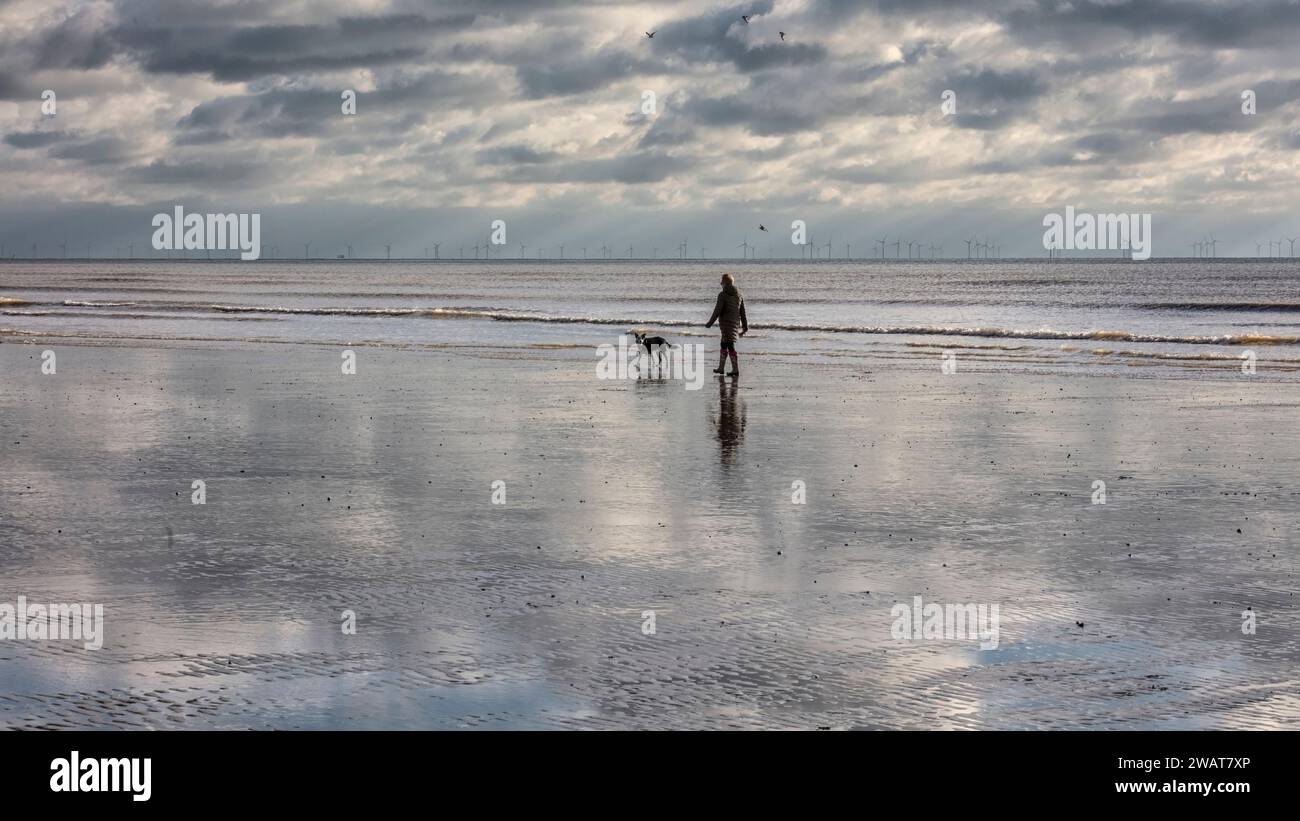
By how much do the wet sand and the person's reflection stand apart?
0.14 m

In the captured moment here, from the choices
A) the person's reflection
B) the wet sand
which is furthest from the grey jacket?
the wet sand

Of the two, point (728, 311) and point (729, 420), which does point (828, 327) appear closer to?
point (728, 311)

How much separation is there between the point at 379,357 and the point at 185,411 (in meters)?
12.2

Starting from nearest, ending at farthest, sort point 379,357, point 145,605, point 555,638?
point 555,638, point 145,605, point 379,357

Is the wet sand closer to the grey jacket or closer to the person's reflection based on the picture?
the person's reflection

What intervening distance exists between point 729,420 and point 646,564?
940 cm

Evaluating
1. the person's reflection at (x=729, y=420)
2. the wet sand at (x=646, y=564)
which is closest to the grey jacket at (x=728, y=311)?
the person's reflection at (x=729, y=420)

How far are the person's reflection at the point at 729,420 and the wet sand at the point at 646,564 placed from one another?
14 centimetres

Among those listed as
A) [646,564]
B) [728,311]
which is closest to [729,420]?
[728,311]

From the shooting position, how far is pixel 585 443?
55.5ft

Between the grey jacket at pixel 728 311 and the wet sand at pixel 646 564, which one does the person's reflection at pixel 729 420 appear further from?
the grey jacket at pixel 728 311

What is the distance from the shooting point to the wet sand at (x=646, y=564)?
705 cm
